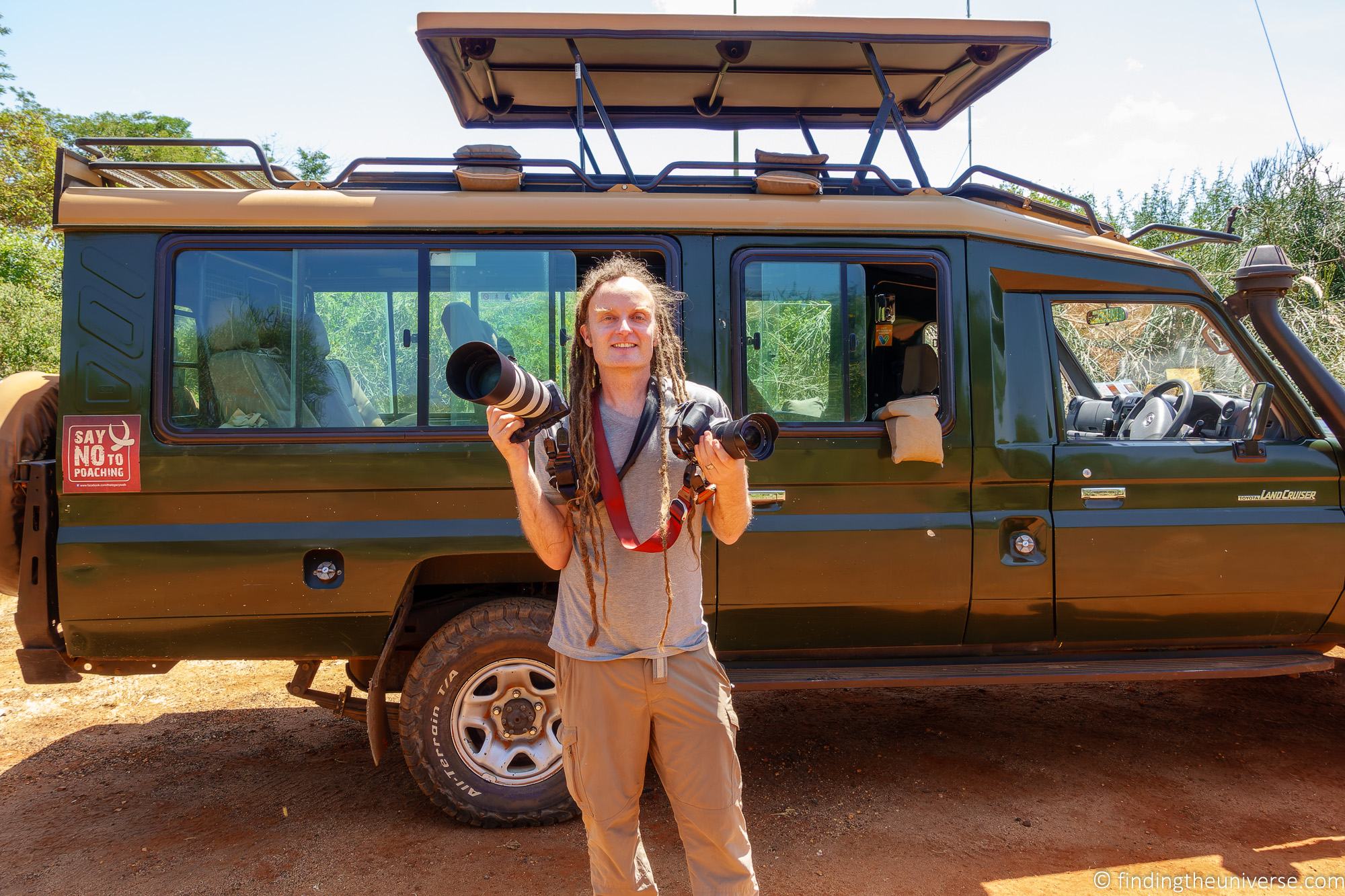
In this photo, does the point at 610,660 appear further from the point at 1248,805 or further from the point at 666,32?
the point at 1248,805

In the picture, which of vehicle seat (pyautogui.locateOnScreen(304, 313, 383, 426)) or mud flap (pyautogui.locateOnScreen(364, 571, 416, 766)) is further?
vehicle seat (pyautogui.locateOnScreen(304, 313, 383, 426))

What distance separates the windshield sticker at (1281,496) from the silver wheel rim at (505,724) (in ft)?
9.43

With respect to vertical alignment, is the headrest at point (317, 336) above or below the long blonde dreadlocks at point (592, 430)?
above

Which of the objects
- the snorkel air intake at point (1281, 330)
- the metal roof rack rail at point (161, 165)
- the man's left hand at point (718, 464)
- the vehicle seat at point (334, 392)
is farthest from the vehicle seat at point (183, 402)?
the snorkel air intake at point (1281, 330)

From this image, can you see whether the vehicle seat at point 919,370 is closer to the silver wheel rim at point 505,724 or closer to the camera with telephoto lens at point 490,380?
the silver wheel rim at point 505,724

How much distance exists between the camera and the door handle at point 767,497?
3592 millimetres

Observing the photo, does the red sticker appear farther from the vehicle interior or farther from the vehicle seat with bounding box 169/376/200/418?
the vehicle interior

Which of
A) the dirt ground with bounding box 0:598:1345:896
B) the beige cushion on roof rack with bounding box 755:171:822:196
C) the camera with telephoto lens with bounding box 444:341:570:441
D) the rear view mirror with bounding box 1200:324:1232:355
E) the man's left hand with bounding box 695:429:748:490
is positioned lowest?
the dirt ground with bounding box 0:598:1345:896

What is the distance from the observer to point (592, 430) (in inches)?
88.0

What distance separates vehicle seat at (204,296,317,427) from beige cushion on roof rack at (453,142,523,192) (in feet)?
3.13

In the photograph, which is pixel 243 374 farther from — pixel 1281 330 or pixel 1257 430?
pixel 1281 330

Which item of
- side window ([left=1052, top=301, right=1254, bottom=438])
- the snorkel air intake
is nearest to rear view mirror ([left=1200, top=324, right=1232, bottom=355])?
side window ([left=1052, top=301, right=1254, bottom=438])

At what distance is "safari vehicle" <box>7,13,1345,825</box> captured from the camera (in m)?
3.44

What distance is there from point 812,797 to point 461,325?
7.80ft
